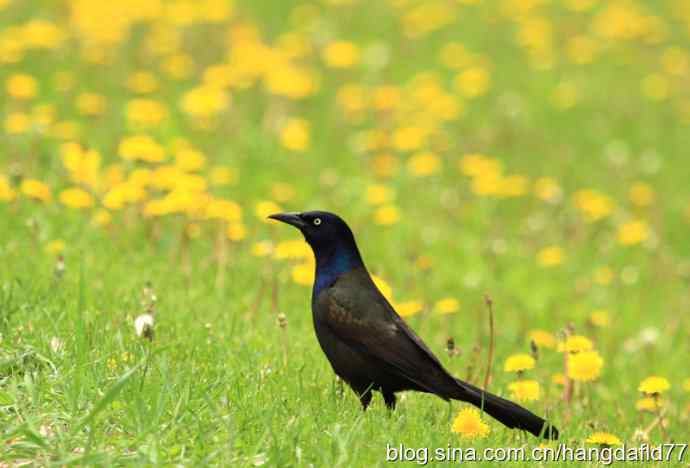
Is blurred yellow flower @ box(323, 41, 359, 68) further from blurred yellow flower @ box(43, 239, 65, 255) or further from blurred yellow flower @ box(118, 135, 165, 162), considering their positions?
blurred yellow flower @ box(43, 239, 65, 255)

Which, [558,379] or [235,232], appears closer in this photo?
[558,379]

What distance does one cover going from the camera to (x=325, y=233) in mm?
5109

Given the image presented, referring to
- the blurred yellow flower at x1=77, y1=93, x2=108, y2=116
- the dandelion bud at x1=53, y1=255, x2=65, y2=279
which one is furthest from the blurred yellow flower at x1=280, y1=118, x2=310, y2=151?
the dandelion bud at x1=53, y1=255, x2=65, y2=279

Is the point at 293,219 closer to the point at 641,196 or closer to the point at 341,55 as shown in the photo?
the point at 641,196

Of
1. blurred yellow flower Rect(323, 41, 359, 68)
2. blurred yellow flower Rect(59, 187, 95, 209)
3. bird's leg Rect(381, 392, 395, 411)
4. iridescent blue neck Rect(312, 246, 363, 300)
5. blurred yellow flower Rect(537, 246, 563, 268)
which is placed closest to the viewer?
bird's leg Rect(381, 392, 395, 411)

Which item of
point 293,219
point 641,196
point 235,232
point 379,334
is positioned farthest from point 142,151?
point 641,196

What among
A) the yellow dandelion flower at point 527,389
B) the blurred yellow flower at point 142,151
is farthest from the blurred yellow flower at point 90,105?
→ the yellow dandelion flower at point 527,389

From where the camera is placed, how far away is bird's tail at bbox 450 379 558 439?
4543 mm

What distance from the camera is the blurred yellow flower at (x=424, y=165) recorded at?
940 cm

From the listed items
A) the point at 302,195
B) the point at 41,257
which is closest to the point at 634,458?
the point at 41,257

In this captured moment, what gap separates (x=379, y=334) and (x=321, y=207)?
408 cm

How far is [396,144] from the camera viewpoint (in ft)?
32.1

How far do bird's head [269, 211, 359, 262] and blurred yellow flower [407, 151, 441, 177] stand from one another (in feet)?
14.2

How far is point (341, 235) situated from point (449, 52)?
7.76 meters
